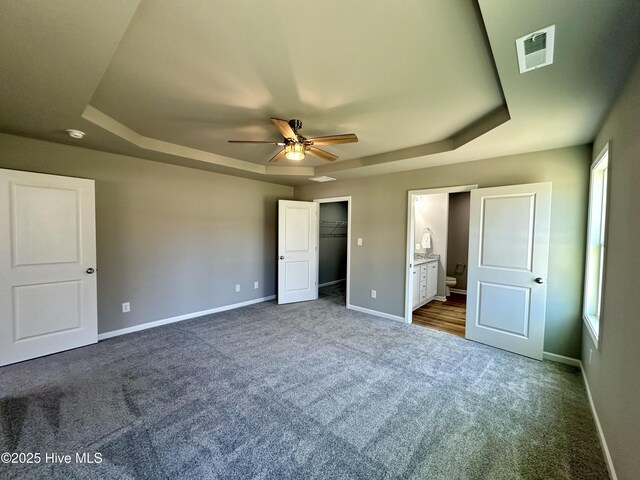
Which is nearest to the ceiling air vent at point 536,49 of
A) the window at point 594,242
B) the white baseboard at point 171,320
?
the window at point 594,242

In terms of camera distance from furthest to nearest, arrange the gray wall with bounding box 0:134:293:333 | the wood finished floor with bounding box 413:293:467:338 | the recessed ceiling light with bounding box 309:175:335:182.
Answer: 1. the recessed ceiling light with bounding box 309:175:335:182
2. the wood finished floor with bounding box 413:293:467:338
3. the gray wall with bounding box 0:134:293:333

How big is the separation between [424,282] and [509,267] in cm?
194

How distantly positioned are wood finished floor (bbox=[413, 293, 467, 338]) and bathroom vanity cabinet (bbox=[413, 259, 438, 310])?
0.50ft

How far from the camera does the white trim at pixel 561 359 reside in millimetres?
2770

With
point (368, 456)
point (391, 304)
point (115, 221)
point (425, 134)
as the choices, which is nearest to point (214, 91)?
point (425, 134)

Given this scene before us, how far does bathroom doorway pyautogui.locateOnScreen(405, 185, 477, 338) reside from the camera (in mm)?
3994

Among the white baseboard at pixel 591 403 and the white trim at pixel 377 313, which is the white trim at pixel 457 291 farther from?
the white baseboard at pixel 591 403

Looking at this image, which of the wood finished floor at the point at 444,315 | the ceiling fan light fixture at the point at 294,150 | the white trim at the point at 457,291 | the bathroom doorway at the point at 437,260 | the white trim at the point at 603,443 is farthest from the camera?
the white trim at the point at 457,291

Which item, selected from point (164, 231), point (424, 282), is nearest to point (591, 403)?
point (424, 282)

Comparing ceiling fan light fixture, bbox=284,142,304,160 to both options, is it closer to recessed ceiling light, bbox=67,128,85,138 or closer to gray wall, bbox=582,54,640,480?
recessed ceiling light, bbox=67,128,85,138

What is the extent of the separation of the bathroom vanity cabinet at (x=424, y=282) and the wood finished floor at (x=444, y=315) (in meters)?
0.15

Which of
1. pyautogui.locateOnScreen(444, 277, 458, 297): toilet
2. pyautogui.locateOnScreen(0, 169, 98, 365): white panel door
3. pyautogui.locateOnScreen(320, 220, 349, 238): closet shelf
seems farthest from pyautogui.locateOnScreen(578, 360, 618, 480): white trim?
pyautogui.locateOnScreen(320, 220, 349, 238): closet shelf

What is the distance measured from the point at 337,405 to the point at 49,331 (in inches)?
128

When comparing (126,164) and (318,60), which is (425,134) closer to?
(318,60)
